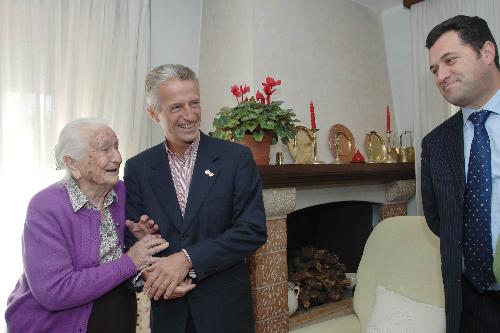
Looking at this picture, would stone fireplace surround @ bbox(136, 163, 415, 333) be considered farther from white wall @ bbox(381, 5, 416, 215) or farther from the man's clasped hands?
the man's clasped hands

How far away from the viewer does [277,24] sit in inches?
Answer: 110

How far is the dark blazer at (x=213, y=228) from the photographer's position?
4.38 ft

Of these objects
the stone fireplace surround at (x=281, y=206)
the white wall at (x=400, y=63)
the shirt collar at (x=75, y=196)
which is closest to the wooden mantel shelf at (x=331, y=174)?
the stone fireplace surround at (x=281, y=206)

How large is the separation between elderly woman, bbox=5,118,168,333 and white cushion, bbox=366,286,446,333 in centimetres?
112

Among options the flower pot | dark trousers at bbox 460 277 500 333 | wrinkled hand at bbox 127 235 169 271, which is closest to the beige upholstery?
dark trousers at bbox 460 277 500 333

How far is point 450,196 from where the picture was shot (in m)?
1.35

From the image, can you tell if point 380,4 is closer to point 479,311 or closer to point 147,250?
point 479,311

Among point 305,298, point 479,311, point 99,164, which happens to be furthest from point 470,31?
point 305,298

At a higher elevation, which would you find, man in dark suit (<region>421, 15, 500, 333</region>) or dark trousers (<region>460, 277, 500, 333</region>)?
man in dark suit (<region>421, 15, 500, 333</region>)

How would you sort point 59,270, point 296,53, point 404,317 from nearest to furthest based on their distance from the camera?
point 59,270, point 404,317, point 296,53

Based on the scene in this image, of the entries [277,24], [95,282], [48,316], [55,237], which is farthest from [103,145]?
[277,24]

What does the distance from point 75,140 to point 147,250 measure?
0.45 metres

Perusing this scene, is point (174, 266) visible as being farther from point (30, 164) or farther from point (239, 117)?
point (30, 164)

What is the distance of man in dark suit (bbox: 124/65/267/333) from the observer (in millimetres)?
1310
